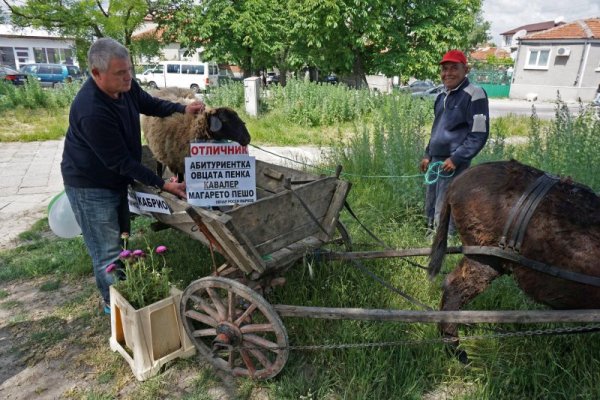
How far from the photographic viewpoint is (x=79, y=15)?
16156mm

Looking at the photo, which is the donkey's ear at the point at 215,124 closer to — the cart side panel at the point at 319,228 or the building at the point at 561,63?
the cart side panel at the point at 319,228

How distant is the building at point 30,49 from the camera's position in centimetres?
3919

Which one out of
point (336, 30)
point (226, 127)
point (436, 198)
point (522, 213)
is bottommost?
point (436, 198)

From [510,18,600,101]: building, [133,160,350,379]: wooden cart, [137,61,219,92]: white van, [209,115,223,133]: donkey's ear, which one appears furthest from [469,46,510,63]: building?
[133,160,350,379]: wooden cart

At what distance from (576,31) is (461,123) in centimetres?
3245

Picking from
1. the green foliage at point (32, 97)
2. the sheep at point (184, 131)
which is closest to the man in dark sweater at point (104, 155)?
the sheep at point (184, 131)

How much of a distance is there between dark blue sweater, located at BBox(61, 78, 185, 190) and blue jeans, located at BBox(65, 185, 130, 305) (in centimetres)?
7

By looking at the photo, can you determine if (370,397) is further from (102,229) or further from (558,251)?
(102,229)

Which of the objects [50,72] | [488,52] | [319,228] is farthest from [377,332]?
[488,52]

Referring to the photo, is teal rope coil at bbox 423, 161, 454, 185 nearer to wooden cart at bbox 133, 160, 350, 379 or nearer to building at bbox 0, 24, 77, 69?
wooden cart at bbox 133, 160, 350, 379

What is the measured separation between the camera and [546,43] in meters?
29.4

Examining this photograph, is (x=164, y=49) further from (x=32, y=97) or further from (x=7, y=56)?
(x=32, y=97)

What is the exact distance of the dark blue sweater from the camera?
272cm

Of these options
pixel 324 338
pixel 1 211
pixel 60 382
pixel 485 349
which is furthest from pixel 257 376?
pixel 1 211
